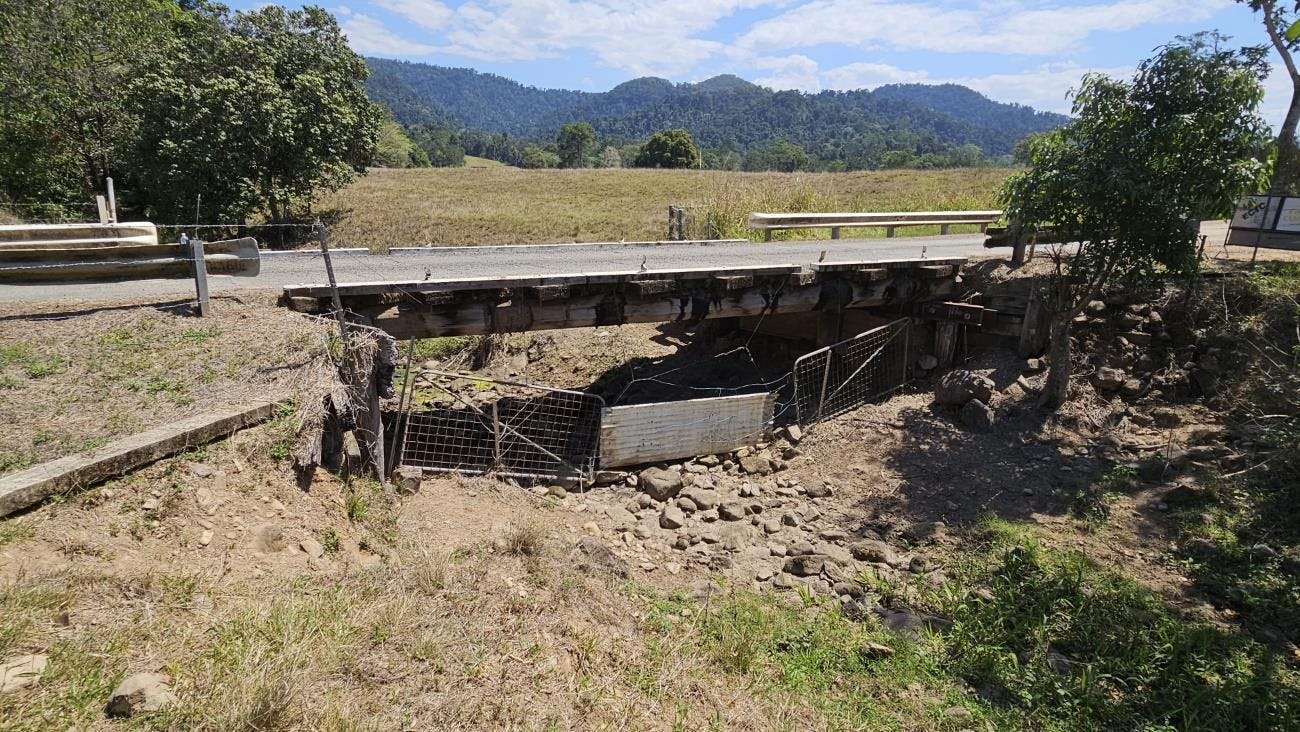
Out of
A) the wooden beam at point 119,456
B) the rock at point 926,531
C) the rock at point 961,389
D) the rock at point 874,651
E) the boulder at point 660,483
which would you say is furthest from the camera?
the rock at point 961,389

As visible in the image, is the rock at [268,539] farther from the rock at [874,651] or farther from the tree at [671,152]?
the tree at [671,152]

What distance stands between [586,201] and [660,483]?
90.7ft

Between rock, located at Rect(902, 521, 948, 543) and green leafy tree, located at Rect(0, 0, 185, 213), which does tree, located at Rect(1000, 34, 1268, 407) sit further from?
green leafy tree, located at Rect(0, 0, 185, 213)

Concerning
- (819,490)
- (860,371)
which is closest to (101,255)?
(819,490)

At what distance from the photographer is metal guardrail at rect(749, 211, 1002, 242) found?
1470 cm

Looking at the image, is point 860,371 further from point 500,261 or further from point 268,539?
point 268,539

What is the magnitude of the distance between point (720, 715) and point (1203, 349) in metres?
9.79

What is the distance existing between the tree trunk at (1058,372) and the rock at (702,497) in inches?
206

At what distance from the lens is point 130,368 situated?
6.04 meters

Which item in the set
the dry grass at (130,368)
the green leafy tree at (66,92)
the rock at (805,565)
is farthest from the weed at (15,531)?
the green leafy tree at (66,92)


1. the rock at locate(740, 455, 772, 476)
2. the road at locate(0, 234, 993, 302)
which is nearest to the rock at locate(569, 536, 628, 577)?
the rock at locate(740, 455, 772, 476)

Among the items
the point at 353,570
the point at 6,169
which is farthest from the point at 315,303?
the point at 6,169

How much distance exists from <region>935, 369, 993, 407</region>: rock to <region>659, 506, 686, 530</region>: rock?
4.89 m

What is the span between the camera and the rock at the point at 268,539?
4594mm
